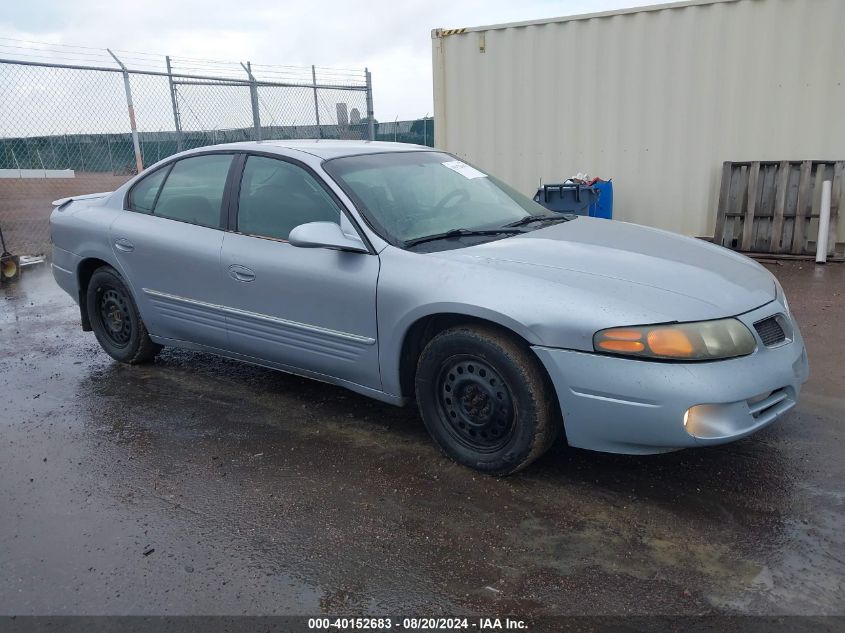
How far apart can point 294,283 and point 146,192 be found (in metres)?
1.69

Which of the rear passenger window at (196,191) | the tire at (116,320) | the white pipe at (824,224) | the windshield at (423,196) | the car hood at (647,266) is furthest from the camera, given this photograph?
the white pipe at (824,224)

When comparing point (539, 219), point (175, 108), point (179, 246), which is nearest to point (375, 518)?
point (539, 219)

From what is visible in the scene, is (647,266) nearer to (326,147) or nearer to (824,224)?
(326,147)

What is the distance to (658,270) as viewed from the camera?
327cm

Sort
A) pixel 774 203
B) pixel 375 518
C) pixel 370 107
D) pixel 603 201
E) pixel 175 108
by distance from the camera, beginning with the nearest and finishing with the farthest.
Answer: pixel 375 518, pixel 774 203, pixel 603 201, pixel 175 108, pixel 370 107

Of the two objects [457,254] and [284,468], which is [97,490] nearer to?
[284,468]

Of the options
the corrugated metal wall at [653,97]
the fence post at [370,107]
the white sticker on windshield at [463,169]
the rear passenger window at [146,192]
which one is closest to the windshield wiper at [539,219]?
the white sticker on windshield at [463,169]

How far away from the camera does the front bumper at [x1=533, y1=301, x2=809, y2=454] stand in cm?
285

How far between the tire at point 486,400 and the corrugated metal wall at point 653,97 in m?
6.30

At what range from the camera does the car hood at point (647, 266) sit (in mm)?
3051

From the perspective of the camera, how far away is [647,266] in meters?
3.31

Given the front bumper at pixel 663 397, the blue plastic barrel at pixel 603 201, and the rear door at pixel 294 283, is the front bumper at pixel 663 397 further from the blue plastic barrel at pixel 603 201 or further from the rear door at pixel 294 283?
the blue plastic barrel at pixel 603 201

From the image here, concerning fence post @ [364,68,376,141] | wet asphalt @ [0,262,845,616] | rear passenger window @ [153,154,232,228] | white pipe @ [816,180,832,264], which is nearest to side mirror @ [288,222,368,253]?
rear passenger window @ [153,154,232,228]

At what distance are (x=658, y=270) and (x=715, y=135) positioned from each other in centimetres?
599
